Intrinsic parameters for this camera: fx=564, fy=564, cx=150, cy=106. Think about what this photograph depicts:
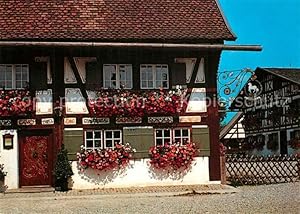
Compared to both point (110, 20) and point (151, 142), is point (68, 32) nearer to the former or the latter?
point (110, 20)

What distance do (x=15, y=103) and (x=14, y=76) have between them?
3.09ft

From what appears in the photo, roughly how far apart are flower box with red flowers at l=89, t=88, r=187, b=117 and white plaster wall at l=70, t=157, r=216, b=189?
1.61m

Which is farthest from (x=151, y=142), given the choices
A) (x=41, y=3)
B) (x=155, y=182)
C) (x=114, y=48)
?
(x=41, y=3)

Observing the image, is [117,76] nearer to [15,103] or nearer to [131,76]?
[131,76]

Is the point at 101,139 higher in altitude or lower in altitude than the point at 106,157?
higher

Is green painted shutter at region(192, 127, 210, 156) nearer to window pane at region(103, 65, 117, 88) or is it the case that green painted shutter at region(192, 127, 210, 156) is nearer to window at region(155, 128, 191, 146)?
window at region(155, 128, 191, 146)

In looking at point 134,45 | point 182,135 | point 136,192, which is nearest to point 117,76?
point 134,45

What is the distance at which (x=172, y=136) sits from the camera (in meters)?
18.0

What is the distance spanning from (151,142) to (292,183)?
4751 millimetres

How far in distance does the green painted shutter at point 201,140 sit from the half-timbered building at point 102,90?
0.10 ft

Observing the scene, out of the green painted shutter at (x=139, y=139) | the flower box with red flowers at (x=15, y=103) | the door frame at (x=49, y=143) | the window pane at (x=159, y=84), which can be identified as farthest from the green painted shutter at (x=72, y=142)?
the window pane at (x=159, y=84)

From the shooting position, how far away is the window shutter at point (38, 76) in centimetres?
1742

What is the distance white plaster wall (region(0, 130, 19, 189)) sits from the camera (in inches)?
682

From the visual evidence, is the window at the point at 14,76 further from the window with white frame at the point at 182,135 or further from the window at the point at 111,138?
the window with white frame at the point at 182,135
